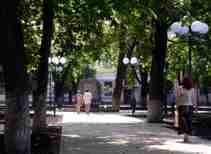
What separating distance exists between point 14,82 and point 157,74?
14.8 metres

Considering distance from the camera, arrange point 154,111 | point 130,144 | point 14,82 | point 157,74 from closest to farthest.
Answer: point 14,82 → point 130,144 → point 154,111 → point 157,74

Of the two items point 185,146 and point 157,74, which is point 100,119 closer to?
point 157,74

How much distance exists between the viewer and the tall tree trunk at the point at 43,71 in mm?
15444

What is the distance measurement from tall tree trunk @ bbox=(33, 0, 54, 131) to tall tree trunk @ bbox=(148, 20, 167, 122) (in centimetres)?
859

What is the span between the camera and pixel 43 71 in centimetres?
1546

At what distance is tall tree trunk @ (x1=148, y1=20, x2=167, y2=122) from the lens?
23.9 m

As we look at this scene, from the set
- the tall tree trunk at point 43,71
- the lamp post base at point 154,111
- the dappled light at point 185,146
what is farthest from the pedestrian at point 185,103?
the lamp post base at point 154,111

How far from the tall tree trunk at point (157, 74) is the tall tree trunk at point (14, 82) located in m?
14.2

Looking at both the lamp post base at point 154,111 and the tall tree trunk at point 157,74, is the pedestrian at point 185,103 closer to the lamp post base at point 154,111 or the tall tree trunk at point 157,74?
the lamp post base at point 154,111

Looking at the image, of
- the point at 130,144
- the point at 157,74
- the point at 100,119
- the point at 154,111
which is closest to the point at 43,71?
the point at 130,144

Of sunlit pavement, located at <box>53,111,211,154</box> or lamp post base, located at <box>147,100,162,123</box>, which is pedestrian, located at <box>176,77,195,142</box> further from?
lamp post base, located at <box>147,100,162,123</box>

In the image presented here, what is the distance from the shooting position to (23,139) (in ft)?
32.9

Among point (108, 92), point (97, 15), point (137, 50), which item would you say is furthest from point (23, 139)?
point (108, 92)

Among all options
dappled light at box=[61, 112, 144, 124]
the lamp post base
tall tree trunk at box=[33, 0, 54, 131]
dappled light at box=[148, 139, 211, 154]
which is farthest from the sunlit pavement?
dappled light at box=[61, 112, 144, 124]
